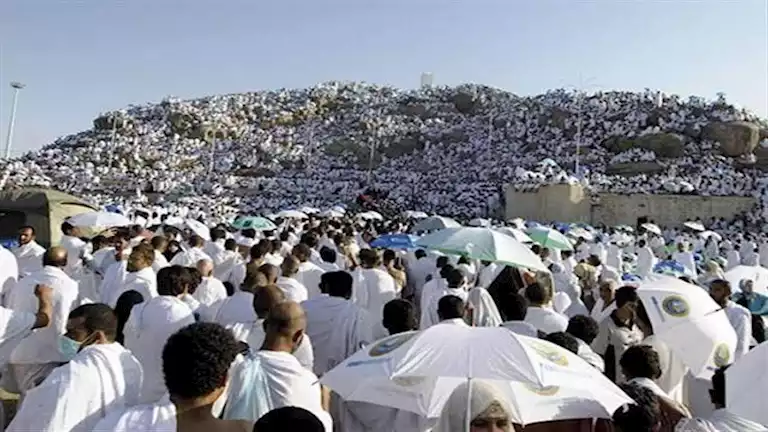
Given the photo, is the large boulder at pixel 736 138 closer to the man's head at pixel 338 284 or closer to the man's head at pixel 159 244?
the man's head at pixel 159 244

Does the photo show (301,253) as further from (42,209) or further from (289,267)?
(42,209)

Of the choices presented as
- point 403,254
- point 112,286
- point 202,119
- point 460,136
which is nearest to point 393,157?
point 460,136

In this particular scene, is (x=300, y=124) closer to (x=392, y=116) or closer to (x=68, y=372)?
(x=392, y=116)

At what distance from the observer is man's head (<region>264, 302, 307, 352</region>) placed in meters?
3.50

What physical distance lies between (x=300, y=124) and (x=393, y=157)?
1592 cm

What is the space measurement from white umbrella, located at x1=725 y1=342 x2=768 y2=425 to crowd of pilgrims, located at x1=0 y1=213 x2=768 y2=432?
23cm

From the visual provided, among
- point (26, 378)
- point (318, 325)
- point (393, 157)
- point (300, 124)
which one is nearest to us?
point (26, 378)

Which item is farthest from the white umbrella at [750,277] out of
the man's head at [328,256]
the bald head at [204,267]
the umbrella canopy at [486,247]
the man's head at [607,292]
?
the bald head at [204,267]

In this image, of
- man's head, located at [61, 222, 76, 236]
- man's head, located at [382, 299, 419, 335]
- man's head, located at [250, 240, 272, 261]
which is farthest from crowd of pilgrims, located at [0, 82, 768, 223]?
man's head, located at [382, 299, 419, 335]

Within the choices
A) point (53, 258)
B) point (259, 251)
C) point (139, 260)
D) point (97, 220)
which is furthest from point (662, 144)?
point (53, 258)

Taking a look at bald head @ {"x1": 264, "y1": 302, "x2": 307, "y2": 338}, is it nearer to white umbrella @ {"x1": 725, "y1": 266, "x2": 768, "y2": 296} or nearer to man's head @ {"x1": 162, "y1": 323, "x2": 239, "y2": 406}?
man's head @ {"x1": 162, "y1": 323, "x2": 239, "y2": 406}

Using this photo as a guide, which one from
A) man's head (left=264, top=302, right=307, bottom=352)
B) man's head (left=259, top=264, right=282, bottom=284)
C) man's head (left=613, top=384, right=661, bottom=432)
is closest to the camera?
man's head (left=613, top=384, right=661, bottom=432)

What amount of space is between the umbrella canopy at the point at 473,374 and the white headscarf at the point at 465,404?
0.16 ft

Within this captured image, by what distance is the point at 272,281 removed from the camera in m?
5.98
